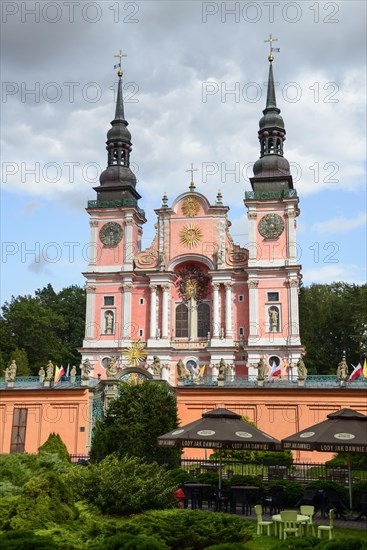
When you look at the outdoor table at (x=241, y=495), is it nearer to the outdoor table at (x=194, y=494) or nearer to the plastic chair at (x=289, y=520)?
the outdoor table at (x=194, y=494)

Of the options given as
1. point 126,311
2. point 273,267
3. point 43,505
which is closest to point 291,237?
point 273,267

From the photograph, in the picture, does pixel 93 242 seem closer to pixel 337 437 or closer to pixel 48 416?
pixel 48 416

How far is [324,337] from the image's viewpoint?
68062 millimetres

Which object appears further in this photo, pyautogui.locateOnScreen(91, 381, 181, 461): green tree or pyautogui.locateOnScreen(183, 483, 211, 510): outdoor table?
pyautogui.locateOnScreen(91, 381, 181, 461): green tree

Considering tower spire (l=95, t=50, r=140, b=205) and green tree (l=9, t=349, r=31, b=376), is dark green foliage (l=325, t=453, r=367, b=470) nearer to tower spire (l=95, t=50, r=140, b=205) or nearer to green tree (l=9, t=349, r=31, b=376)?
tower spire (l=95, t=50, r=140, b=205)

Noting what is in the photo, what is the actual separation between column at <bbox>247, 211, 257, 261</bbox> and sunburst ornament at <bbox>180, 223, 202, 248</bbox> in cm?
410

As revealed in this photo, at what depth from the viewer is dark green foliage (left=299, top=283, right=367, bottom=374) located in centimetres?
6438

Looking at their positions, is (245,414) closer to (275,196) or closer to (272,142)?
(275,196)

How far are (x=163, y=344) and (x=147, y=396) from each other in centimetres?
2665

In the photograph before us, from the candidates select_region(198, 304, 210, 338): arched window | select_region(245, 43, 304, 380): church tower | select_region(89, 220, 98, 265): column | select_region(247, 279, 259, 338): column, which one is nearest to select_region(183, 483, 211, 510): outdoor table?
select_region(245, 43, 304, 380): church tower

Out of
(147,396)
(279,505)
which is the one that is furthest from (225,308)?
(279,505)

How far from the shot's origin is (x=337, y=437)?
648 inches

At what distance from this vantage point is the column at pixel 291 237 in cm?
5181

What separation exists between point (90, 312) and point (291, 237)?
56.8ft
